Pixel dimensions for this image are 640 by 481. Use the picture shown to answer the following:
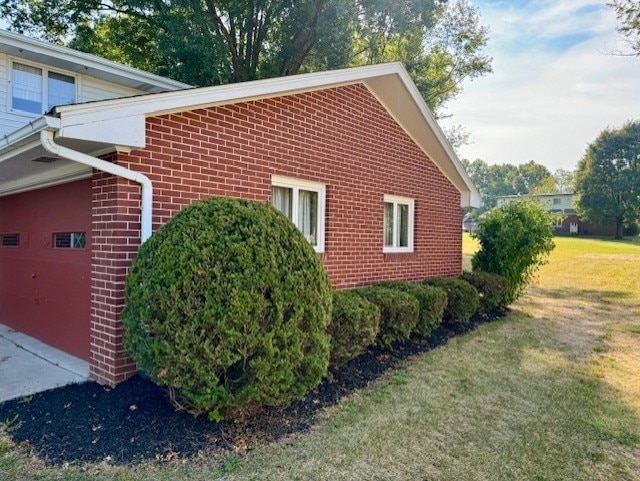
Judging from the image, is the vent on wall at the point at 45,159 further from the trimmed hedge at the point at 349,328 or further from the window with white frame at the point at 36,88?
the window with white frame at the point at 36,88

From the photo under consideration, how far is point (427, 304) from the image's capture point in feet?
23.3

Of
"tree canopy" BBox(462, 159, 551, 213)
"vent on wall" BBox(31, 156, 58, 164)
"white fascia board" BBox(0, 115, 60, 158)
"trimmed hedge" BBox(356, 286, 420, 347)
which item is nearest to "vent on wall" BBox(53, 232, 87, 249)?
"vent on wall" BBox(31, 156, 58, 164)

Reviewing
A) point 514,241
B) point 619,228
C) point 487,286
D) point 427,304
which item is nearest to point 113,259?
point 427,304

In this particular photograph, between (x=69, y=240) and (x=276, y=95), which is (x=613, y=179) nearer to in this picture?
(x=276, y=95)

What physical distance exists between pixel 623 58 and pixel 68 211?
1202cm

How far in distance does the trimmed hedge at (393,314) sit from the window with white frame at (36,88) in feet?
25.9

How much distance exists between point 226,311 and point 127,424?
4.82ft

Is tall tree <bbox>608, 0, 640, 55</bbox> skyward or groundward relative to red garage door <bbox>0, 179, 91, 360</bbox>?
skyward

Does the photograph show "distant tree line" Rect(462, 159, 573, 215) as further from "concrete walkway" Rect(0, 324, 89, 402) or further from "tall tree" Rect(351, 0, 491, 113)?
"concrete walkway" Rect(0, 324, 89, 402)

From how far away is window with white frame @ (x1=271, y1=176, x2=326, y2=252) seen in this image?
6.36 m

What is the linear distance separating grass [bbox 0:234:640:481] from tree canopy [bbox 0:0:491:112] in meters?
11.4

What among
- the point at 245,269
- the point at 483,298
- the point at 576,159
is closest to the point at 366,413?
the point at 245,269

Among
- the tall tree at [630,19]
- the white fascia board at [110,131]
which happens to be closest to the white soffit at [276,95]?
the white fascia board at [110,131]

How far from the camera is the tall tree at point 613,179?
4078 centimetres
